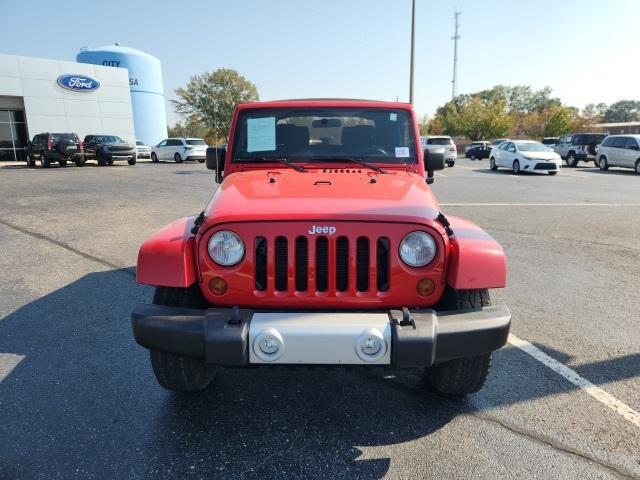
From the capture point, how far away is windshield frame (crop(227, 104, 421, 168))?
3645mm

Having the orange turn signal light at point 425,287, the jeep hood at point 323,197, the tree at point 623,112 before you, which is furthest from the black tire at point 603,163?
the tree at point 623,112

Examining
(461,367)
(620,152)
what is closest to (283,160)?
(461,367)

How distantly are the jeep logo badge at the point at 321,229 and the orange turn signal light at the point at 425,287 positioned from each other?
0.53 metres

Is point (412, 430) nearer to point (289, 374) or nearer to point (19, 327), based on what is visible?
point (289, 374)

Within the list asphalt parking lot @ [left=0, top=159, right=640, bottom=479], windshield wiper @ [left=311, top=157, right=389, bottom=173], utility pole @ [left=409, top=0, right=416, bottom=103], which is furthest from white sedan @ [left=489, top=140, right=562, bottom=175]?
windshield wiper @ [left=311, top=157, right=389, bottom=173]

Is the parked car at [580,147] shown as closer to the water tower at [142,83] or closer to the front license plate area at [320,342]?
the front license plate area at [320,342]

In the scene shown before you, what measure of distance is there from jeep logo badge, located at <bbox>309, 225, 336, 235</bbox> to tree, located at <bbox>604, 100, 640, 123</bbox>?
135 metres

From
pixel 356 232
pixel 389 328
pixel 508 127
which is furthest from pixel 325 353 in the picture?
pixel 508 127

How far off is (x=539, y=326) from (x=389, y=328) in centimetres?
249

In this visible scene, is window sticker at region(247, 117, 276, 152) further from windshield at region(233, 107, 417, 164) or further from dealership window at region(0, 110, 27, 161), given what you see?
dealership window at region(0, 110, 27, 161)

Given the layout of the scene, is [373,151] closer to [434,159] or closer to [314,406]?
[434,159]

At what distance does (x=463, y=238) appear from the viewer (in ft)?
8.51

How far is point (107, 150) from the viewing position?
25.5 metres

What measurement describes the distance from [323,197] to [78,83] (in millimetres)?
35393
